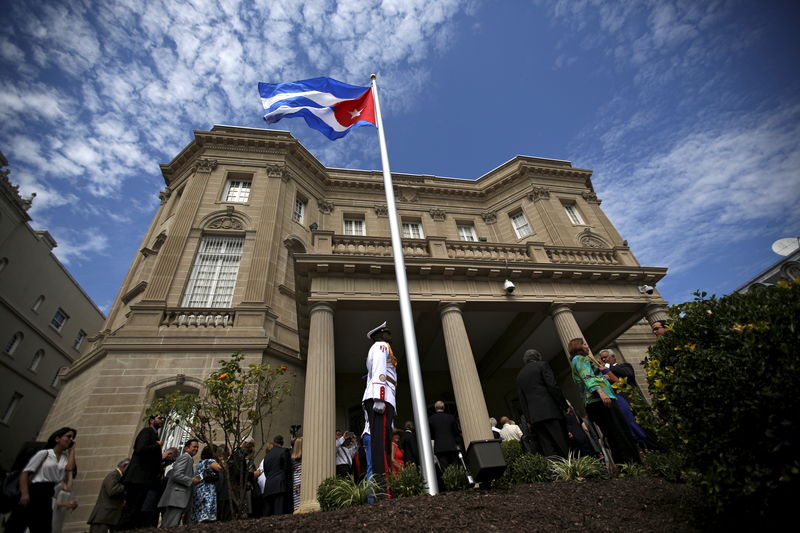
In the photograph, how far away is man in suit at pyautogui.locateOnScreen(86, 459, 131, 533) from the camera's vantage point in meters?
5.89

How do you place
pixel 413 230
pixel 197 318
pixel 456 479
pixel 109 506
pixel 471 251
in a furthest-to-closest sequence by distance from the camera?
pixel 413 230
pixel 197 318
pixel 471 251
pixel 109 506
pixel 456 479

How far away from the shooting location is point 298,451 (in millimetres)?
8133

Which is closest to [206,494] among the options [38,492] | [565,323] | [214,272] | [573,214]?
[38,492]

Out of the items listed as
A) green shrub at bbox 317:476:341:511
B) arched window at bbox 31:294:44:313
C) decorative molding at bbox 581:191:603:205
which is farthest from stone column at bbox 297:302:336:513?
arched window at bbox 31:294:44:313

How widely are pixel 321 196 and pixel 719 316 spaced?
19.0 m

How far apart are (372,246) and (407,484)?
25.6ft

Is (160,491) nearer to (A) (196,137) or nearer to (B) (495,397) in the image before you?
(B) (495,397)

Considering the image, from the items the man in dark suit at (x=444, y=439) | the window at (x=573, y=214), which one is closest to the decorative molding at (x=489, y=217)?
the window at (x=573, y=214)

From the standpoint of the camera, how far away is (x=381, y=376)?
5.77 m

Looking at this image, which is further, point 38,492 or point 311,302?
point 311,302

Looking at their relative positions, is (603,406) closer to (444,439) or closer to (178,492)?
(444,439)

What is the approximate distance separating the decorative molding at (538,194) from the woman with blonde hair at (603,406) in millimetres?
15794

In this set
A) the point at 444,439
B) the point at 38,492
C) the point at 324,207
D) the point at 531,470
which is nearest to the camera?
the point at 38,492

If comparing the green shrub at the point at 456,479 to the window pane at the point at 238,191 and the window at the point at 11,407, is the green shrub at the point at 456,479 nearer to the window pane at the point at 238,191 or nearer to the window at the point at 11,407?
the window pane at the point at 238,191
